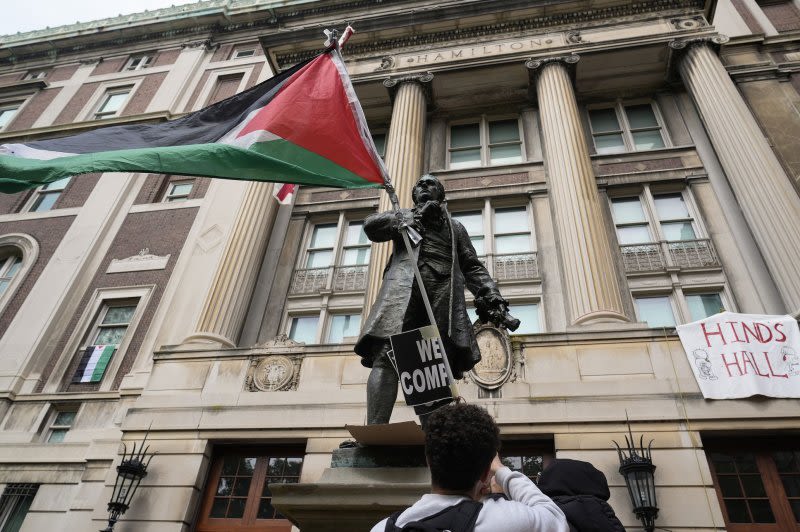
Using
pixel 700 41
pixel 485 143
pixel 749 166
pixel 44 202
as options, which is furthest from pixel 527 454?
pixel 44 202

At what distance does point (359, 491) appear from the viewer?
11.2 feet

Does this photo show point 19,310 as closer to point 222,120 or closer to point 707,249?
point 222,120

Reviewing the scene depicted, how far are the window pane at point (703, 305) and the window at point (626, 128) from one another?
5.45 meters

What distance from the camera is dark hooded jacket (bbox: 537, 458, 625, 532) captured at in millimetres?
2535

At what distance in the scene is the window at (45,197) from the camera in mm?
20109

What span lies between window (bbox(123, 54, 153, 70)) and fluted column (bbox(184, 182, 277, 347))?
13.8 meters

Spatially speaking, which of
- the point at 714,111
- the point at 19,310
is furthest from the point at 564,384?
the point at 19,310

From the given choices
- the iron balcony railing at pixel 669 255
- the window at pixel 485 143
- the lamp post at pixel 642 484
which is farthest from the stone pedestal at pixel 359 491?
the window at pixel 485 143

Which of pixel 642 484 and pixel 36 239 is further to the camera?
pixel 36 239

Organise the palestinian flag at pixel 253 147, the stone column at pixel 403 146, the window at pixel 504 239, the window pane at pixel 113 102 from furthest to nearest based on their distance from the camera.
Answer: the window pane at pixel 113 102
the window at pixel 504 239
the stone column at pixel 403 146
the palestinian flag at pixel 253 147

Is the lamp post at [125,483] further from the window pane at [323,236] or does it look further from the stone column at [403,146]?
the window pane at [323,236]

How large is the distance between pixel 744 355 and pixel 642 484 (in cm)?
313

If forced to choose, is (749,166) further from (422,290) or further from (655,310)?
(422,290)

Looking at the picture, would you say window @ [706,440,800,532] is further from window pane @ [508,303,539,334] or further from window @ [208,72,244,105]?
window @ [208,72,244,105]
